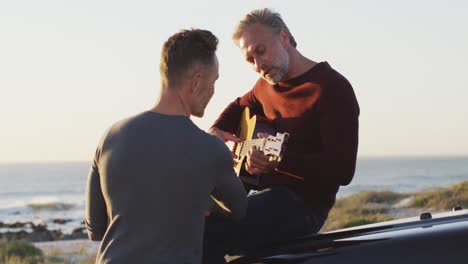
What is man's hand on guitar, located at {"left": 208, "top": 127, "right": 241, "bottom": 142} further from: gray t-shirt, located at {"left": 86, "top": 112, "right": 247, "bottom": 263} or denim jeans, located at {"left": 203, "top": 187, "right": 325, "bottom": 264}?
gray t-shirt, located at {"left": 86, "top": 112, "right": 247, "bottom": 263}

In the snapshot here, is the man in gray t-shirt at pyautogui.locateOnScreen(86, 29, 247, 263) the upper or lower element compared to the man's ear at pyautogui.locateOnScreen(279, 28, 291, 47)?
lower

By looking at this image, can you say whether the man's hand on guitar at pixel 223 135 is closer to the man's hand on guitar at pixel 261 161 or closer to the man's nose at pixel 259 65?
the man's nose at pixel 259 65

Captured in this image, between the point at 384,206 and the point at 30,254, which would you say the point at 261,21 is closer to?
the point at 30,254

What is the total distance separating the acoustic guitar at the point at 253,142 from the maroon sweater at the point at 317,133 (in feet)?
0.14

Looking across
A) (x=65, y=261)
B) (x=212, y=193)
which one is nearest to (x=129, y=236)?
(x=212, y=193)

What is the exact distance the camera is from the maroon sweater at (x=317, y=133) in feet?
15.1

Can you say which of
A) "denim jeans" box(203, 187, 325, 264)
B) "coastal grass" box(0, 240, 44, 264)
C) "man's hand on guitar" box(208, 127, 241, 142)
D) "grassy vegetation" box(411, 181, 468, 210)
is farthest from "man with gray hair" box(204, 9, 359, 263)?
"grassy vegetation" box(411, 181, 468, 210)

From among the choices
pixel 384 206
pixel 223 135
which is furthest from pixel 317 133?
pixel 384 206

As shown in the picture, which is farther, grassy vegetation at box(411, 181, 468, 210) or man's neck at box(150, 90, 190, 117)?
grassy vegetation at box(411, 181, 468, 210)

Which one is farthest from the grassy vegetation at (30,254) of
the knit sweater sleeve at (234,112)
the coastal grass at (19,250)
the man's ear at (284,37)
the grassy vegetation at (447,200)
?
the man's ear at (284,37)

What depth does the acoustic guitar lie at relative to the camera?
4664 millimetres

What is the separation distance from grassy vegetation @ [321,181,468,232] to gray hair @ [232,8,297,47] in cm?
1103

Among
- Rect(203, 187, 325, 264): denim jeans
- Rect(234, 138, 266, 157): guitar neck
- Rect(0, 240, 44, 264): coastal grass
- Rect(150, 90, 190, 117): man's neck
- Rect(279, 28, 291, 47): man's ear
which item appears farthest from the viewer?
Rect(0, 240, 44, 264): coastal grass

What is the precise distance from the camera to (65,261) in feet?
51.8
